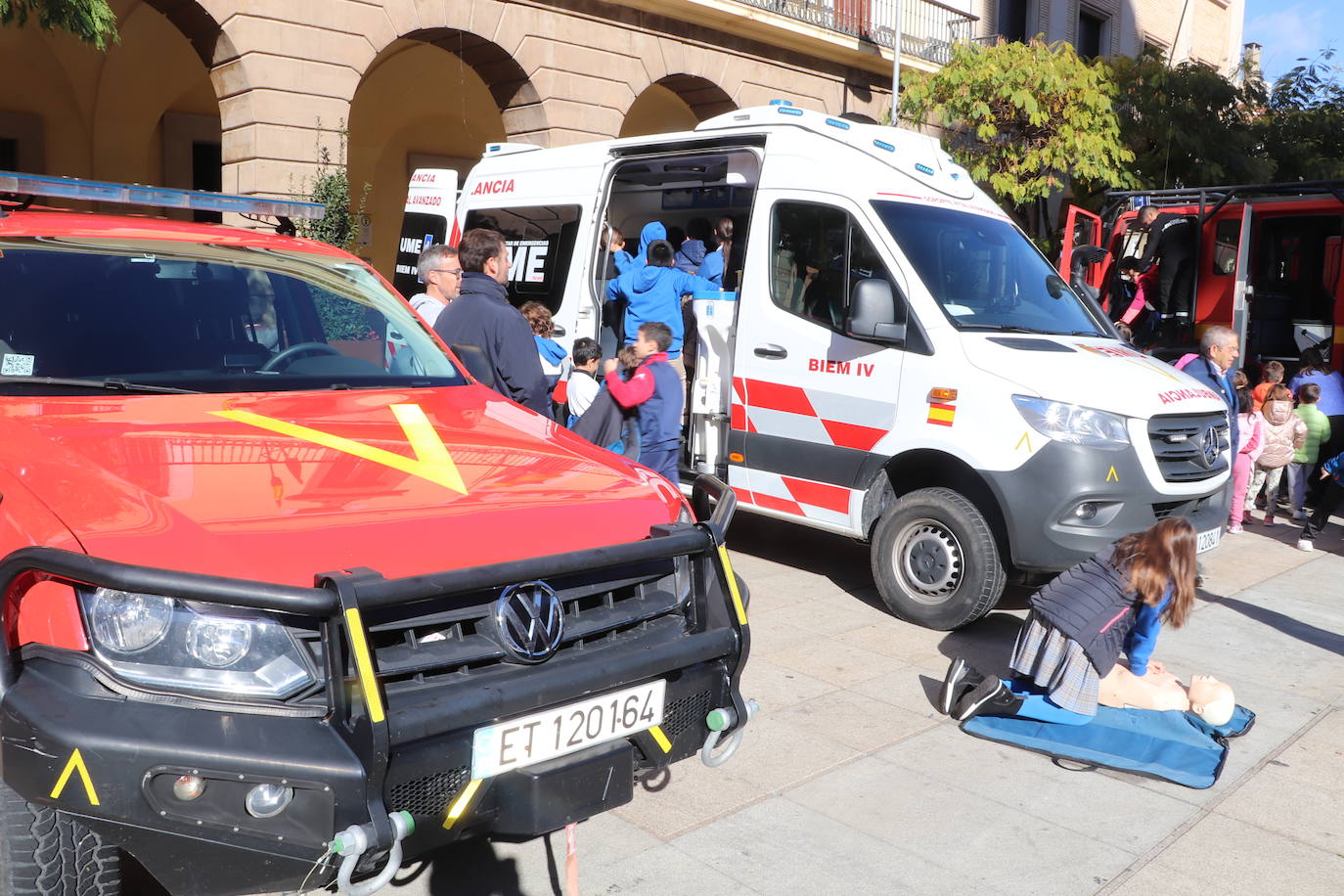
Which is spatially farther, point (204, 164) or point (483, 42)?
point (204, 164)

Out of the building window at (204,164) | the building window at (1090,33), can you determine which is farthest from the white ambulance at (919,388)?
the building window at (1090,33)

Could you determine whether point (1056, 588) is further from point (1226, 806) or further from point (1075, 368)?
point (1075, 368)

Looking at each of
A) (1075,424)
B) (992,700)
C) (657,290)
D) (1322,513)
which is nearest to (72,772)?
(992,700)

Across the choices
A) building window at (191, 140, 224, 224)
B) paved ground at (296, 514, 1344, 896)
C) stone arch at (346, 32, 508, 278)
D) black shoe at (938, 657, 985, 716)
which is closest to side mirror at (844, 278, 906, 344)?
paved ground at (296, 514, 1344, 896)

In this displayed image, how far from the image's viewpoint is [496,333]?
19.2ft

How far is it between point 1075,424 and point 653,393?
86.0 inches

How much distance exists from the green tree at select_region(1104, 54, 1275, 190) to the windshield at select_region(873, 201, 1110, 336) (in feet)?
35.9

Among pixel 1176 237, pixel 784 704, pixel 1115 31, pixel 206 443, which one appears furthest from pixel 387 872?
pixel 1115 31

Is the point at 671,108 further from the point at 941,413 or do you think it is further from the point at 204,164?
the point at 941,413

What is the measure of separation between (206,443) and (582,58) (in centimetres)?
1306

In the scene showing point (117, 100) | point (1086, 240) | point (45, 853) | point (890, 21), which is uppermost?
point (890, 21)

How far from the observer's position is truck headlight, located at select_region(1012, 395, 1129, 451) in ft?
18.0

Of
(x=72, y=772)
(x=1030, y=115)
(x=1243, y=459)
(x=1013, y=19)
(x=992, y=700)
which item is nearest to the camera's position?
(x=72, y=772)

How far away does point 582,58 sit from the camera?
1493cm
